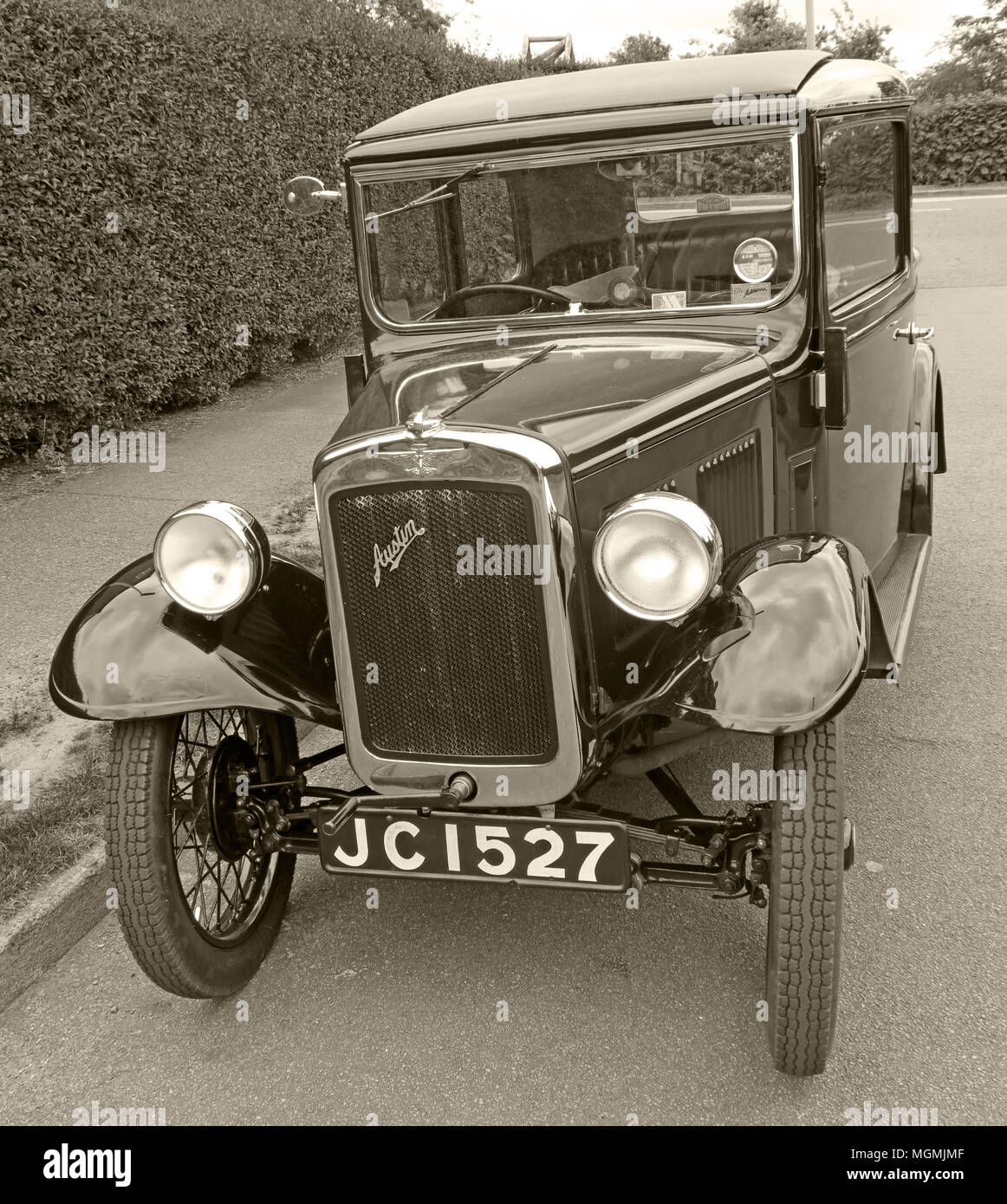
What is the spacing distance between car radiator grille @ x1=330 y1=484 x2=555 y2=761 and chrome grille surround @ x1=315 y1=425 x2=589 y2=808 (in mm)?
16

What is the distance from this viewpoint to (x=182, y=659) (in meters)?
2.54

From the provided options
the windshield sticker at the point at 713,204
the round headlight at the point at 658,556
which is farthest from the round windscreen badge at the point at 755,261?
the round headlight at the point at 658,556

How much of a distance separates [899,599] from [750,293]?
1199 millimetres

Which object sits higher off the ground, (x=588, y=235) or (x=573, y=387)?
(x=588, y=235)

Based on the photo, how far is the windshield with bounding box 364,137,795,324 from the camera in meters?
3.12

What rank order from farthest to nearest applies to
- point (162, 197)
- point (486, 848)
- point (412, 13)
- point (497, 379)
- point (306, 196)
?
point (412, 13), point (162, 197), point (306, 196), point (497, 379), point (486, 848)

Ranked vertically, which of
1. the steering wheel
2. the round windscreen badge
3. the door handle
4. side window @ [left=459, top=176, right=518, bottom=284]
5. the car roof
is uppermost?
the car roof

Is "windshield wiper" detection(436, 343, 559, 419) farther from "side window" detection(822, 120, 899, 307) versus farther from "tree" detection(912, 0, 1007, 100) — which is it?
"tree" detection(912, 0, 1007, 100)

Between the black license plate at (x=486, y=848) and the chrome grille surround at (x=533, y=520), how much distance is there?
78mm

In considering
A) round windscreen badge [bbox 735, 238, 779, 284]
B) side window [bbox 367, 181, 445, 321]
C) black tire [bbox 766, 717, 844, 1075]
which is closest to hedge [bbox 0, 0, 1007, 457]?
side window [bbox 367, 181, 445, 321]

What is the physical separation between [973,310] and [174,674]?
10.0 meters

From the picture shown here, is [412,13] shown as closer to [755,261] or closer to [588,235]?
[588,235]

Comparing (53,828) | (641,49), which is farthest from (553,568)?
(641,49)
